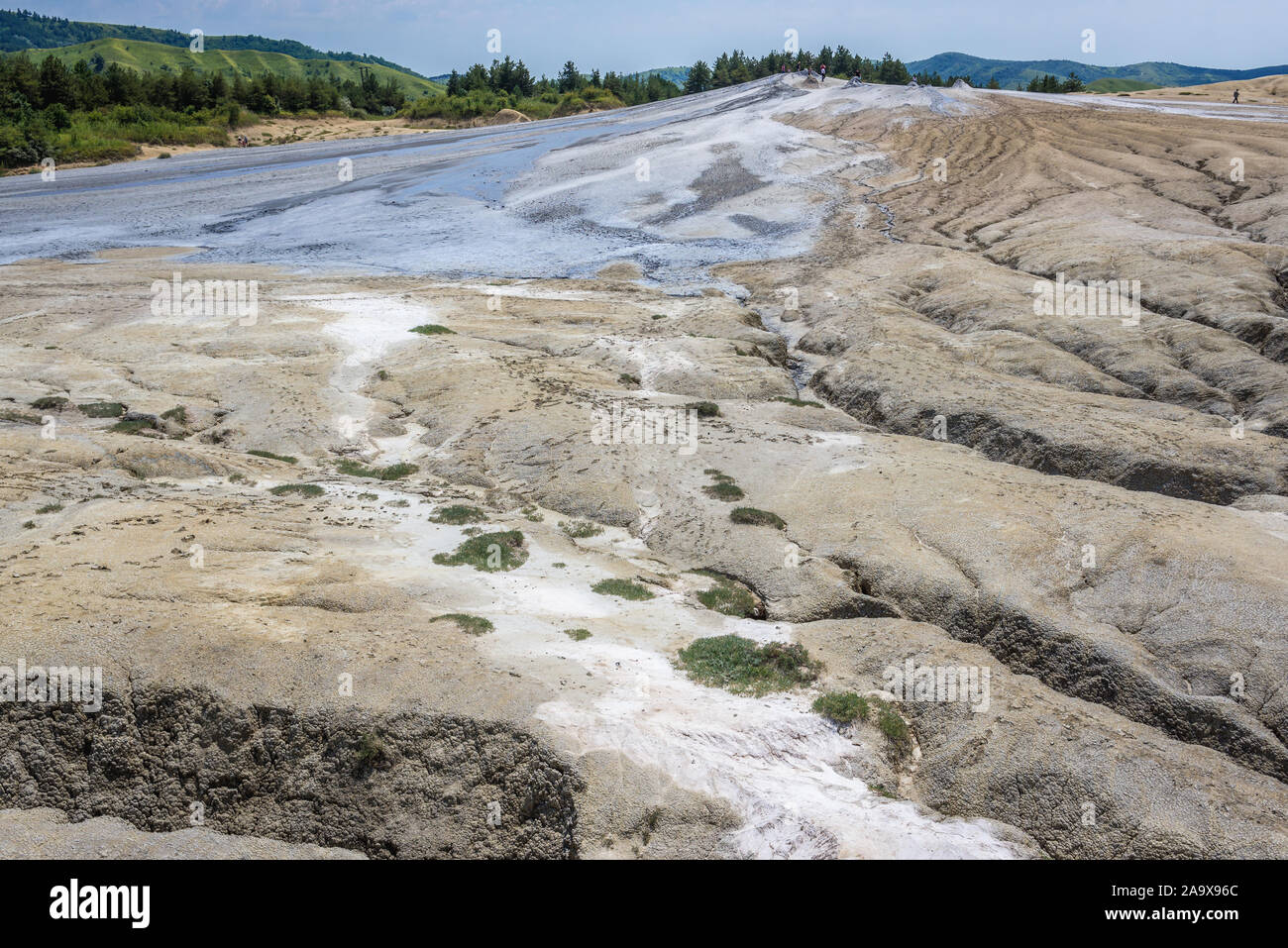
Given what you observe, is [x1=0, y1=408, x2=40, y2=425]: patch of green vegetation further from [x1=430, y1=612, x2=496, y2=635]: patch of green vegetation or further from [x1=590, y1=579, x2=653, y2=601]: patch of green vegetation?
[x1=590, y1=579, x2=653, y2=601]: patch of green vegetation

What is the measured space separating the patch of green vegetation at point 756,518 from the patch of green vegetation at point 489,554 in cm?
498

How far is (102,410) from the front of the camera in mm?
23438

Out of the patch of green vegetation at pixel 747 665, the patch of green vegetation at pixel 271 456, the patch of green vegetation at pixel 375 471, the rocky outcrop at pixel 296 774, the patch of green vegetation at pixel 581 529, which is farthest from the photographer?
the patch of green vegetation at pixel 271 456

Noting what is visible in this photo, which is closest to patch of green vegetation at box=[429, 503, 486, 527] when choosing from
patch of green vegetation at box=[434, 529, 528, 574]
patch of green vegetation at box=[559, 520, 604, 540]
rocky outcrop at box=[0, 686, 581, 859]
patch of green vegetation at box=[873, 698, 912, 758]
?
patch of green vegetation at box=[434, 529, 528, 574]

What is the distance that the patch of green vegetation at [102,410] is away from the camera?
23219mm

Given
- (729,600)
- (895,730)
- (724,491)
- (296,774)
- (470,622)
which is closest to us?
(296,774)

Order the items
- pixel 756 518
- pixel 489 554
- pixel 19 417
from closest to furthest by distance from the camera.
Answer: pixel 489 554, pixel 756 518, pixel 19 417

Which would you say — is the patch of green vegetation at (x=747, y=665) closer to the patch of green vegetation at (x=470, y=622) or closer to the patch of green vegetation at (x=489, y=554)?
the patch of green vegetation at (x=470, y=622)

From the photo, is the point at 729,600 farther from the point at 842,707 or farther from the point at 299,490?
the point at 299,490

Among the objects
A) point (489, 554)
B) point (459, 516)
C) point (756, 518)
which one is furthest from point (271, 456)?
point (756, 518)

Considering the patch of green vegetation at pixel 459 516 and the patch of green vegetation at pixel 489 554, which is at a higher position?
the patch of green vegetation at pixel 459 516

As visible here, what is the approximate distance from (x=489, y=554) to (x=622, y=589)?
2.79 meters

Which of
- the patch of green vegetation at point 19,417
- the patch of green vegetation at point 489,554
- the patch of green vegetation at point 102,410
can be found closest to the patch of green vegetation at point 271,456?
the patch of green vegetation at point 102,410
